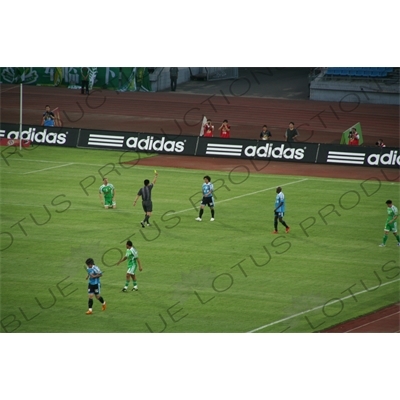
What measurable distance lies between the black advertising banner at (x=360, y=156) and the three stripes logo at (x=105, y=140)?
9.33 metres

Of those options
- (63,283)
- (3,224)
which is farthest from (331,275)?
(3,224)

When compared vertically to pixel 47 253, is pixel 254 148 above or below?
above

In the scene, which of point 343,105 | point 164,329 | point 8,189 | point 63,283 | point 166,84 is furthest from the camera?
point 166,84

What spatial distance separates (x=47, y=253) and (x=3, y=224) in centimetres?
370

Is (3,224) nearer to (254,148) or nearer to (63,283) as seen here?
(63,283)

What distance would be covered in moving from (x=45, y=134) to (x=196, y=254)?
17.9 meters

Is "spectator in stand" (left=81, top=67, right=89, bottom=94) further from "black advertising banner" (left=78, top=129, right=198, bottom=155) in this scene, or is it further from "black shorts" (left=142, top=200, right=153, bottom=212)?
"black shorts" (left=142, top=200, right=153, bottom=212)

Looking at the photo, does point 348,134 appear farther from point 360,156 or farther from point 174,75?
point 174,75

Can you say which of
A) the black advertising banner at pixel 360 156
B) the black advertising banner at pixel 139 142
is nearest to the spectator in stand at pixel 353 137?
the black advertising banner at pixel 360 156

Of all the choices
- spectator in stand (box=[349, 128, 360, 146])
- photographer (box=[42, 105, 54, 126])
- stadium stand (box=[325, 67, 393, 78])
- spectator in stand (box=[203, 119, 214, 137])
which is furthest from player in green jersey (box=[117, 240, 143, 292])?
stadium stand (box=[325, 67, 393, 78])

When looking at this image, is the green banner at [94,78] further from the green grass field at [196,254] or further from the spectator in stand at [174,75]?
the green grass field at [196,254]

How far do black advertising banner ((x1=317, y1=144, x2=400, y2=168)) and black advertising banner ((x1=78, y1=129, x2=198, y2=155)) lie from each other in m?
5.88

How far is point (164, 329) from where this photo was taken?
20891 mm

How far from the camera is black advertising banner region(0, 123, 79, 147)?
4156 cm
